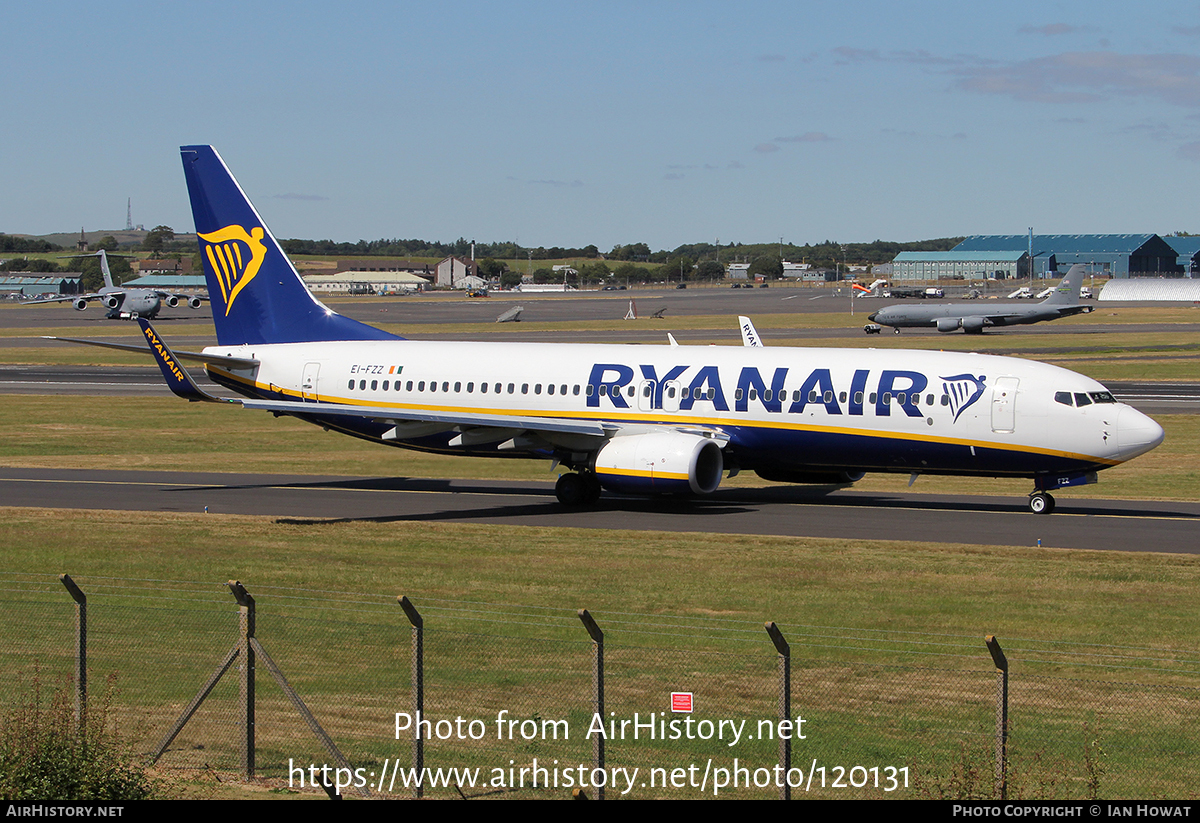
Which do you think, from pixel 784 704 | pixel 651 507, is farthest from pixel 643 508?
pixel 784 704

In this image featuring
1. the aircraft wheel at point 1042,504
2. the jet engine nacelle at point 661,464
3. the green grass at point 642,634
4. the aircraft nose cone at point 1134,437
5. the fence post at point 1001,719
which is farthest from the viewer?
the aircraft wheel at point 1042,504

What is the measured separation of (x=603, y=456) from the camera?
3519cm

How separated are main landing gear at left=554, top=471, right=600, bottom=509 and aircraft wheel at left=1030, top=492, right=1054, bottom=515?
11498 mm

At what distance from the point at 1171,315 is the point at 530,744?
501 ft

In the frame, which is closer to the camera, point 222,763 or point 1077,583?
point 222,763

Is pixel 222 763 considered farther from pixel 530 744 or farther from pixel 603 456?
pixel 603 456

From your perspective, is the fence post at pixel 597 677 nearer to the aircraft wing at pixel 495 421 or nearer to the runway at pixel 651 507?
the runway at pixel 651 507

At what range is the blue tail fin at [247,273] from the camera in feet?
140

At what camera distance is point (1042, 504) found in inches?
1344

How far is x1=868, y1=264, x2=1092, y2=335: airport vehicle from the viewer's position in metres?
121

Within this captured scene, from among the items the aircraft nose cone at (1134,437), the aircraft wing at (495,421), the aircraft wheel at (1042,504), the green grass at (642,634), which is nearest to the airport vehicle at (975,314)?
the aircraft wheel at (1042,504)

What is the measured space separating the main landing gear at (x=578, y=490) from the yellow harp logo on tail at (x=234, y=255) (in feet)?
43.5

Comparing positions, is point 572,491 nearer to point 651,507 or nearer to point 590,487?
point 590,487
